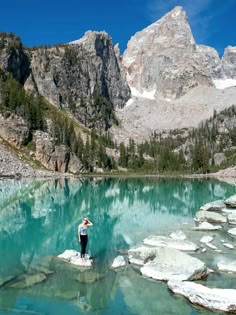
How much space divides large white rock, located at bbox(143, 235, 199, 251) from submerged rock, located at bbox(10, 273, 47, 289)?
37.1 feet

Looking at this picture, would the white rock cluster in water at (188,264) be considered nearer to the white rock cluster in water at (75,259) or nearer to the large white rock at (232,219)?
the white rock cluster in water at (75,259)

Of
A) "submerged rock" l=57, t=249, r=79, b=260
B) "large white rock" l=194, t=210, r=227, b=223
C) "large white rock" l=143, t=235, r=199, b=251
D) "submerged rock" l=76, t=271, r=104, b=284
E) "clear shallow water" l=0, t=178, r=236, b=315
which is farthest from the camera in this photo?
"large white rock" l=194, t=210, r=227, b=223

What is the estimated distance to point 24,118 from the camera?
159875 mm

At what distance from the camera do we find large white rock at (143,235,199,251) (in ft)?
98.9

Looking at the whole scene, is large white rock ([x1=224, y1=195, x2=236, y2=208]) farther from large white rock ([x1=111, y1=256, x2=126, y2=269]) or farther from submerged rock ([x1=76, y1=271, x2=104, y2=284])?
submerged rock ([x1=76, y1=271, x2=104, y2=284])

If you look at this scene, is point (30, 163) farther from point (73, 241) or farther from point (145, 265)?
point (145, 265)

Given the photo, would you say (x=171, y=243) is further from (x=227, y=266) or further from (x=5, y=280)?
(x=5, y=280)

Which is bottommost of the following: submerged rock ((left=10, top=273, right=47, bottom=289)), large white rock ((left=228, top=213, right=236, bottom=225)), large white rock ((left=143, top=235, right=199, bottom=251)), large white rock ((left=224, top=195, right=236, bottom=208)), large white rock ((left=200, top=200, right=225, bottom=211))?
submerged rock ((left=10, top=273, right=47, bottom=289))

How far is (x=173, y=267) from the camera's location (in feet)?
76.2

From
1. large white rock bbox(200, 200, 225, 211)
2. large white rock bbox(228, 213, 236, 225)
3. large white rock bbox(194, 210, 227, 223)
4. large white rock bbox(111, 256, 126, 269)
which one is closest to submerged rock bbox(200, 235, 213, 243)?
large white rock bbox(111, 256, 126, 269)

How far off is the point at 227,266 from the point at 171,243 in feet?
22.6

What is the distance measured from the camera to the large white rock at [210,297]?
17922 mm

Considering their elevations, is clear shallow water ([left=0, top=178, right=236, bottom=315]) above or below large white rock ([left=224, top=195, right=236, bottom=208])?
below

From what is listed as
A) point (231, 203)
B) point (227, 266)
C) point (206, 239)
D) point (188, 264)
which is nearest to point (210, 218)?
point (231, 203)
